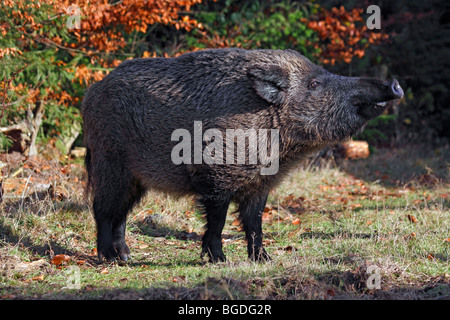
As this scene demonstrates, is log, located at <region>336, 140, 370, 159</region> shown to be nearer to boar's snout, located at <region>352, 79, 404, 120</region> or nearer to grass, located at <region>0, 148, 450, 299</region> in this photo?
grass, located at <region>0, 148, 450, 299</region>

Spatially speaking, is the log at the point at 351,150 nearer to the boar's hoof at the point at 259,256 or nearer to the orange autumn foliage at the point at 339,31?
the orange autumn foliage at the point at 339,31

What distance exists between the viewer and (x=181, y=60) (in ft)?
18.4

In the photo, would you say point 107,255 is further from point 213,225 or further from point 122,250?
point 213,225

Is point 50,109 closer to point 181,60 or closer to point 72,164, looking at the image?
point 72,164

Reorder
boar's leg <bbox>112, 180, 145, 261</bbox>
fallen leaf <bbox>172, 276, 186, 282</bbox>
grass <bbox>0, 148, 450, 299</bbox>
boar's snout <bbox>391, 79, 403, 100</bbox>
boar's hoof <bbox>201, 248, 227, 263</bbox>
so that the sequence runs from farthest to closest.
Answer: boar's leg <bbox>112, 180, 145, 261</bbox>, boar's hoof <bbox>201, 248, 227, 263</bbox>, boar's snout <bbox>391, 79, 403, 100</bbox>, fallen leaf <bbox>172, 276, 186, 282</bbox>, grass <bbox>0, 148, 450, 299</bbox>

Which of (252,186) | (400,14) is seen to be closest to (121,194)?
(252,186)

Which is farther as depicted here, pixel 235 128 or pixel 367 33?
pixel 367 33

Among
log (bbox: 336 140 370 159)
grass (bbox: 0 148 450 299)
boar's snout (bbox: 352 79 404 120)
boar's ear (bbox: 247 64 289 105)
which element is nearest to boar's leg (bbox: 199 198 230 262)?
grass (bbox: 0 148 450 299)

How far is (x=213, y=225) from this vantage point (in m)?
5.13

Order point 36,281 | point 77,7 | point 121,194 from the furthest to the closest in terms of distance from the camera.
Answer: point 77,7, point 121,194, point 36,281

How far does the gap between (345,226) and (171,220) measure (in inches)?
85.7

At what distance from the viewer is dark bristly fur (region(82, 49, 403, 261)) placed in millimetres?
5008

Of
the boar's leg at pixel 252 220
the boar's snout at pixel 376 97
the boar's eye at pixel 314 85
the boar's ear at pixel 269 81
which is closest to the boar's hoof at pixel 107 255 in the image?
the boar's leg at pixel 252 220

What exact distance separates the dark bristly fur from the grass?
485 millimetres
